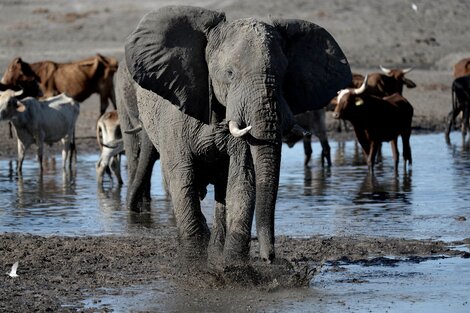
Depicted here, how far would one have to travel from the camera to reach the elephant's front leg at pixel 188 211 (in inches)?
356

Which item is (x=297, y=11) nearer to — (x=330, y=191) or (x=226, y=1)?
(x=226, y=1)

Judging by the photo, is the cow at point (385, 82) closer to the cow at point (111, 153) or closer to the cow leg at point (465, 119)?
the cow leg at point (465, 119)

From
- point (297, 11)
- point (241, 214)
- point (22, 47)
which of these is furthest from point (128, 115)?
point (297, 11)

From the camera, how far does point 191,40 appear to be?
8867 millimetres

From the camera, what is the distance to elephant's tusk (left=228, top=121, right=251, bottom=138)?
26.2 ft

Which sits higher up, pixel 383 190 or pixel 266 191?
pixel 266 191

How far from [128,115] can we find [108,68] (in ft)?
48.4

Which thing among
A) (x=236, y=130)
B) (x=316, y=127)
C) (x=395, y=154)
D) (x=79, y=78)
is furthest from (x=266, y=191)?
(x=79, y=78)

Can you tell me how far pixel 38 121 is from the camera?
64.2ft

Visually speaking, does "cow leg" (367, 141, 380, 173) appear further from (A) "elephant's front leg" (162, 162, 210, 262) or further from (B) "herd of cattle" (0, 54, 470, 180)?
(A) "elephant's front leg" (162, 162, 210, 262)

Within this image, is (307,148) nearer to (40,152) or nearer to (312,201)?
(40,152)

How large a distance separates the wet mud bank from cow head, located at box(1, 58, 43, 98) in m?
13.6

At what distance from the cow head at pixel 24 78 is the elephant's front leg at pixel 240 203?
16319 millimetres

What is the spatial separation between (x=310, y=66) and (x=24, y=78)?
17418 mm
